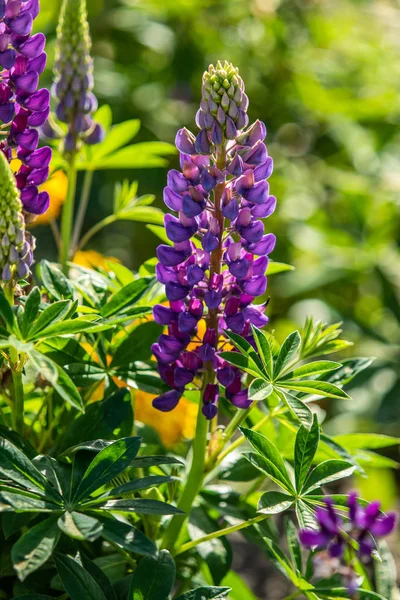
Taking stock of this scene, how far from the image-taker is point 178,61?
3387 millimetres

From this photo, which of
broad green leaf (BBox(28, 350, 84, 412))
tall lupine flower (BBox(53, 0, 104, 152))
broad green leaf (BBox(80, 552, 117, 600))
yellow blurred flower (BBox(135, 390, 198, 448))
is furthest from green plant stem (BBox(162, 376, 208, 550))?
tall lupine flower (BBox(53, 0, 104, 152))

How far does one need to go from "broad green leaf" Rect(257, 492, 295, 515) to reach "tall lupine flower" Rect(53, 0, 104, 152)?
840 millimetres

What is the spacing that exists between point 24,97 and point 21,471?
1.87 feet

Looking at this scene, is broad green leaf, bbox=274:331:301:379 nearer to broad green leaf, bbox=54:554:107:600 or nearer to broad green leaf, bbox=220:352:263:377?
broad green leaf, bbox=220:352:263:377

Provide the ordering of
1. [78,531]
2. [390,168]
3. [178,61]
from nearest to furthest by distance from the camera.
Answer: [78,531] < [390,168] < [178,61]

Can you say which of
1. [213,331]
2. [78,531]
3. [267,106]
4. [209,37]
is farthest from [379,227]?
[78,531]

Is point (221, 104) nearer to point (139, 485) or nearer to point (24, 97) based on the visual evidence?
point (24, 97)

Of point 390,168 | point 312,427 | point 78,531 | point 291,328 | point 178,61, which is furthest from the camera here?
point 178,61

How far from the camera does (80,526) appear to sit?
→ 1028mm

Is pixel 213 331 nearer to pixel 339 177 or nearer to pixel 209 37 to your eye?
pixel 339 177

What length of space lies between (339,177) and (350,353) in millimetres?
721

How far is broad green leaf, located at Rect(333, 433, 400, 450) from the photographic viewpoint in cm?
148

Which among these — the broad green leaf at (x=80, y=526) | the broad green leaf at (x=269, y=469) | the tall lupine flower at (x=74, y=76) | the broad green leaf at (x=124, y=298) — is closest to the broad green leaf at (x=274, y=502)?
the broad green leaf at (x=269, y=469)

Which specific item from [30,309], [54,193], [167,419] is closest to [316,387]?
[30,309]
